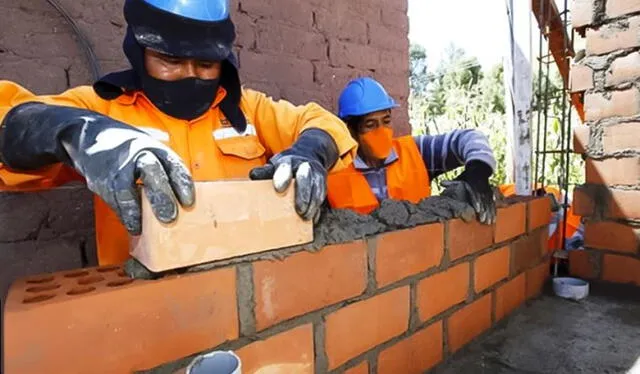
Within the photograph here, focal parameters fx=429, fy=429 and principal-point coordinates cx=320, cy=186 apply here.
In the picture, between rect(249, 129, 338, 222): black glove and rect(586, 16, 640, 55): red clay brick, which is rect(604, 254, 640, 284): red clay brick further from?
rect(249, 129, 338, 222): black glove

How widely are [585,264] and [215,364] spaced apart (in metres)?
2.14

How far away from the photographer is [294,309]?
3.60ft

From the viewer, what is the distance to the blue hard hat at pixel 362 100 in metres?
2.81

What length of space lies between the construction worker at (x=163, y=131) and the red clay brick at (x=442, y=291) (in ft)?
1.68

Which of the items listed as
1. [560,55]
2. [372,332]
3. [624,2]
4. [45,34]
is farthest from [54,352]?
[560,55]

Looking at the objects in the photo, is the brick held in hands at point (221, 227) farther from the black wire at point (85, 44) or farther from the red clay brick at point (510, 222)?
the black wire at point (85, 44)

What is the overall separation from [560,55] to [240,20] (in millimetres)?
3377

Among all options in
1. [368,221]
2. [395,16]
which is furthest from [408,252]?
[395,16]

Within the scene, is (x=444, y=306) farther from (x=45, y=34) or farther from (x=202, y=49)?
(x=45, y=34)

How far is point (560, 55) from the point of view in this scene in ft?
14.1

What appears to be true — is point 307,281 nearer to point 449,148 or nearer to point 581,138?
point 581,138

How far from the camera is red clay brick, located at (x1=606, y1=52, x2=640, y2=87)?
6.66 feet

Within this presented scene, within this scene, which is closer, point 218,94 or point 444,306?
point 444,306

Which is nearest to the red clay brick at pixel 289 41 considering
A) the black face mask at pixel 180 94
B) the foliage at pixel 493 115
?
the black face mask at pixel 180 94
